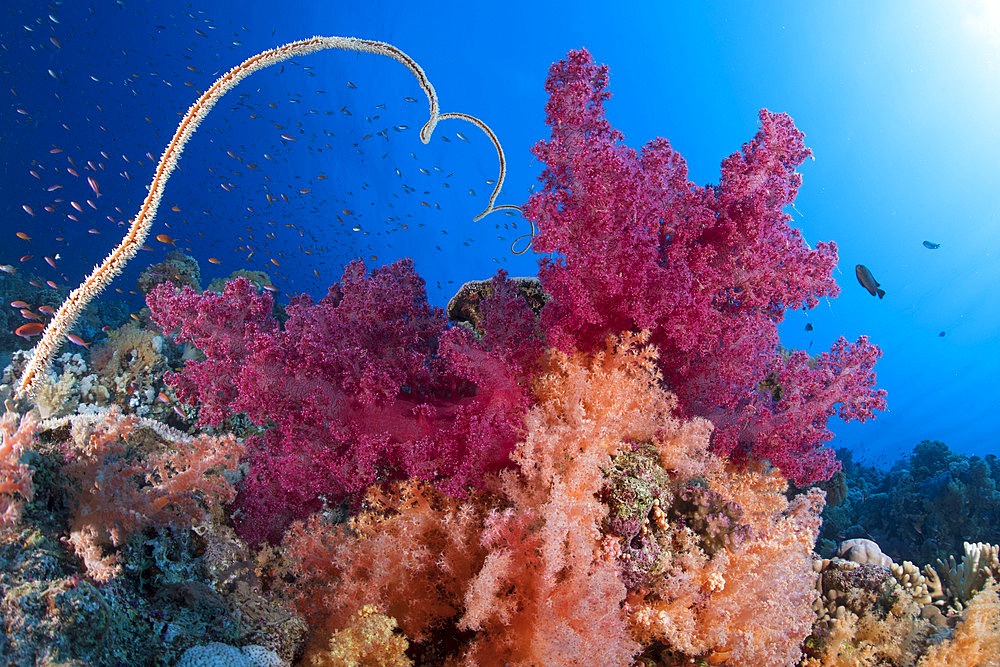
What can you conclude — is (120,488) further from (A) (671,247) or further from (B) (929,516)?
(B) (929,516)

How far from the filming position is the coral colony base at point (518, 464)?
6.89ft

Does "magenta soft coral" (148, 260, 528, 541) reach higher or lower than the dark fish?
lower

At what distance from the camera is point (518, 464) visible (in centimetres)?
262

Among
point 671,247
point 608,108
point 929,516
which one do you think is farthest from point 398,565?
point 608,108

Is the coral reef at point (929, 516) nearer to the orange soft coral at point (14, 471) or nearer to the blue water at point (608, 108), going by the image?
the orange soft coral at point (14, 471)

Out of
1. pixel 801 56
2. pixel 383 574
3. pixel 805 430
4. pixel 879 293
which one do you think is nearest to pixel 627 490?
pixel 383 574

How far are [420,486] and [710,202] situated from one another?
2.87 metres

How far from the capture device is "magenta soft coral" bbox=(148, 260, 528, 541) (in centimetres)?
284

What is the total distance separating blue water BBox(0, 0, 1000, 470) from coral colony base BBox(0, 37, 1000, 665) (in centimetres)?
3427

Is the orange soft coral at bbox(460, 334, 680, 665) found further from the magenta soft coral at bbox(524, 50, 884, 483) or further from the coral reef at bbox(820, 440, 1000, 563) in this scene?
the coral reef at bbox(820, 440, 1000, 563)

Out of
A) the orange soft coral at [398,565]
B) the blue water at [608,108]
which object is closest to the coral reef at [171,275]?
the orange soft coral at [398,565]

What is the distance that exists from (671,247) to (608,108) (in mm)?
60001

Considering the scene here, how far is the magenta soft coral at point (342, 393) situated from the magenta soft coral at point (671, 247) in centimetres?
76

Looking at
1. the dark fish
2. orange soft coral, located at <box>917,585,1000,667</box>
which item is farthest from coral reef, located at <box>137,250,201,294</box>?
the dark fish
